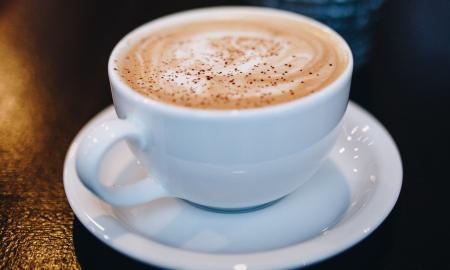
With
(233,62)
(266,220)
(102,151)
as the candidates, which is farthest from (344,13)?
(102,151)

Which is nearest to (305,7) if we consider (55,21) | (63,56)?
(63,56)

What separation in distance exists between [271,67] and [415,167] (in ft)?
1.09

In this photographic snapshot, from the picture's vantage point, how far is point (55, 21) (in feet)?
5.04

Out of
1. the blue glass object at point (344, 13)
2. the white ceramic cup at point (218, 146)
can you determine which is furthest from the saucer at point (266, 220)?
the blue glass object at point (344, 13)

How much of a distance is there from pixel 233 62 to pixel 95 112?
44cm

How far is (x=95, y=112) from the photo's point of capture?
1093 millimetres

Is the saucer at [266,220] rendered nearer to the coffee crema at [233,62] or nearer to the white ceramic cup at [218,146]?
the white ceramic cup at [218,146]

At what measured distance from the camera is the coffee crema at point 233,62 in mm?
682

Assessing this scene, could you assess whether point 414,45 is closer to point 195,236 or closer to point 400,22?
point 400,22

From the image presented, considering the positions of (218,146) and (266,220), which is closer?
(218,146)

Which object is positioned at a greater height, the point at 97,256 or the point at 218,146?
the point at 218,146

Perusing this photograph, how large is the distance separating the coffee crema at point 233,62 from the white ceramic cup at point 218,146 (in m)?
0.04

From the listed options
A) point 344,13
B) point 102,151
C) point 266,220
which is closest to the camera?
point 102,151

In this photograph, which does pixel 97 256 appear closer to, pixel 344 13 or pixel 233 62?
pixel 233 62
